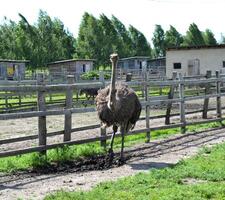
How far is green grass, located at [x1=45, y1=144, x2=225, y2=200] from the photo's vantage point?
6.37 meters

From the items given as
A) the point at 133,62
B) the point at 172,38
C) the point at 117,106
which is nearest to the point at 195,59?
the point at 133,62

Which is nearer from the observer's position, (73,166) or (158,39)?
(73,166)

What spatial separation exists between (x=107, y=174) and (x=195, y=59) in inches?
1380

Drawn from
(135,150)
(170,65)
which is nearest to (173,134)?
(135,150)

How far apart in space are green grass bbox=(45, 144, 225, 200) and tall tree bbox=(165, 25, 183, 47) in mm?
75064

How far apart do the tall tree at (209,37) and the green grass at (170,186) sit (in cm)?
7877

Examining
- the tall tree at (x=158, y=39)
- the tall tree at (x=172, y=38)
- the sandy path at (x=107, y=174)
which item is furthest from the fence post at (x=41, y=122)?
the tall tree at (x=158, y=39)

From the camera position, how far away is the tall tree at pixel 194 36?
82.2 m

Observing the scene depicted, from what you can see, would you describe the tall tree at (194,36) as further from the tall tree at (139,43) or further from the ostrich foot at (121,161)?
the ostrich foot at (121,161)

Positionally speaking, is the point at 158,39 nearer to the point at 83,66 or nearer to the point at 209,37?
the point at 209,37

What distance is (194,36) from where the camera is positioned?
274 ft

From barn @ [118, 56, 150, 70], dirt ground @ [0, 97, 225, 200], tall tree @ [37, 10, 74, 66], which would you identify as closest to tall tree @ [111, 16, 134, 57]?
tall tree @ [37, 10, 74, 66]

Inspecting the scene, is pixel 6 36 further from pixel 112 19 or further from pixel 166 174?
pixel 166 174

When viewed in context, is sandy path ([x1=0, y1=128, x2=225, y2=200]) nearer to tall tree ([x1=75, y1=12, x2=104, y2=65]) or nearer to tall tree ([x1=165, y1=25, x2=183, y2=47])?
tall tree ([x1=75, y1=12, x2=104, y2=65])
